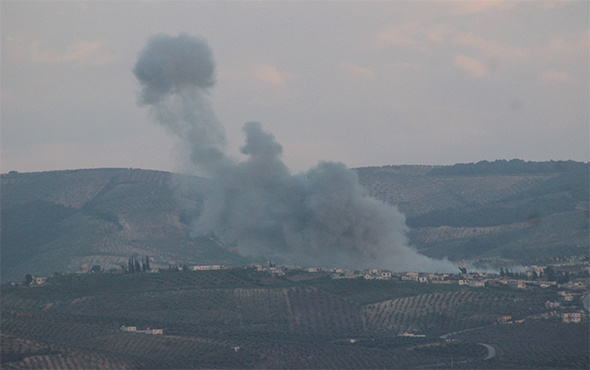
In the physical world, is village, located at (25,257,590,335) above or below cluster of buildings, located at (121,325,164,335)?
above

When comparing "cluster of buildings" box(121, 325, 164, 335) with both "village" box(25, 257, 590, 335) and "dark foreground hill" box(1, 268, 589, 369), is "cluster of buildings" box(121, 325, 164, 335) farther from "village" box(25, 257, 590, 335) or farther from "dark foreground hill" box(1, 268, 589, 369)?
"village" box(25, 257, 590, 335)

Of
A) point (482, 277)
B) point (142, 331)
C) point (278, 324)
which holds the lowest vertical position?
point (278, 324)

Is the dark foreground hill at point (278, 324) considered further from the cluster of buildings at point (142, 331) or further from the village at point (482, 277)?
the village at point (482, 277)

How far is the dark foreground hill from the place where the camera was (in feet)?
440

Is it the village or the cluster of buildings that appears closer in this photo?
the cluster of buildings

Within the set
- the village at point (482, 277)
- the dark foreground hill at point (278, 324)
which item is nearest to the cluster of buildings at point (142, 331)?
the dark foreground hill at point (278, 324)

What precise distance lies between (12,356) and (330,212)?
7095 cm

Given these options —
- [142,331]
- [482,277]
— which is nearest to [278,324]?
[142,331]

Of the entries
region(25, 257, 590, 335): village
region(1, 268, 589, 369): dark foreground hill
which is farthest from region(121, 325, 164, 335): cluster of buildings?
region(25, 257, 590, 335): village

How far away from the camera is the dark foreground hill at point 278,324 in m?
134

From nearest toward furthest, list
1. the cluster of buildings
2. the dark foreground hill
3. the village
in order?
the dark foreground hill < the cluster of buildings < the village

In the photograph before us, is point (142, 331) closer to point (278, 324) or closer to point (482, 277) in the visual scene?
point (278, 324)

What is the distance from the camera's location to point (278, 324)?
528 feet

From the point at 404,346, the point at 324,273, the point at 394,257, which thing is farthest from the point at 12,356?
the point at 394,257
